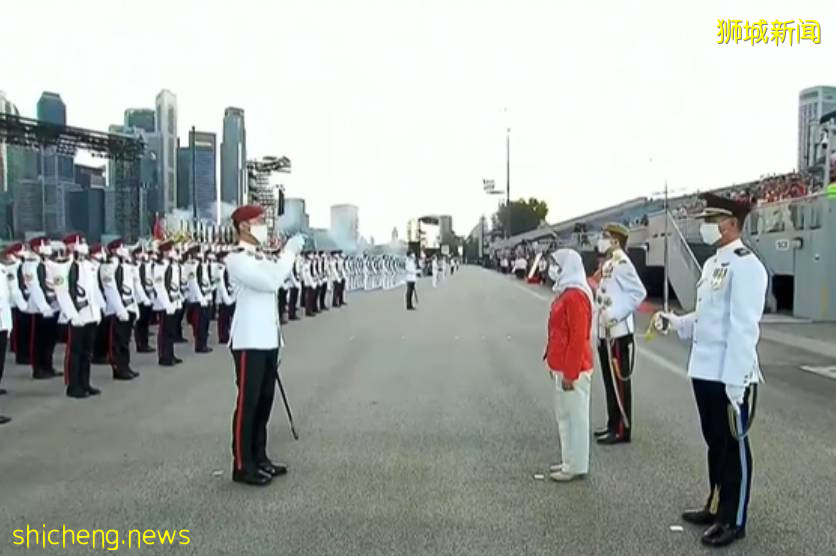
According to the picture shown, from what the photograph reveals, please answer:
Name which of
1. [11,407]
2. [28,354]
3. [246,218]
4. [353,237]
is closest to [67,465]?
[246,218]

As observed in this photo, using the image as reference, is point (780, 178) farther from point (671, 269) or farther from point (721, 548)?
point (721, 548)

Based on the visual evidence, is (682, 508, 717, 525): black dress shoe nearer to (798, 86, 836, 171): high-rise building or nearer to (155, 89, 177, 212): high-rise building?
(798, 86, 836, 171): high-rise building

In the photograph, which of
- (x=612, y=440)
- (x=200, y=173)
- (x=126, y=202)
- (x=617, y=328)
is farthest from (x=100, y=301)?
(x=200, y=173)

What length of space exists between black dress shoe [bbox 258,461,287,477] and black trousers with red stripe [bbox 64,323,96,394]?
4.64 meters

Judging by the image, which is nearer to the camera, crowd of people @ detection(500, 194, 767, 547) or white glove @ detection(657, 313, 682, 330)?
crowd of people @ detection(500, 194, 767, 547)

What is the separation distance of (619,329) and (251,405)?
11.3 ft

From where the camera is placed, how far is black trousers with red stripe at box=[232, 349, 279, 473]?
6164 millimetres

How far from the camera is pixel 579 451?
6270 millimetres

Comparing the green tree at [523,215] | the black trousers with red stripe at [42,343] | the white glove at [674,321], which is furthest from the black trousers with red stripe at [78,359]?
the green tree at [523,215]

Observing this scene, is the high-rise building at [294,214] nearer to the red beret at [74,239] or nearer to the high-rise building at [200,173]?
the high-rise building at [200,173]

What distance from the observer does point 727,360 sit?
494 centimetres

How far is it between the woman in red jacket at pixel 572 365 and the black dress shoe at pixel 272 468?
2.05 metres

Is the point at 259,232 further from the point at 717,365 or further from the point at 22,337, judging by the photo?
the point at 22,337

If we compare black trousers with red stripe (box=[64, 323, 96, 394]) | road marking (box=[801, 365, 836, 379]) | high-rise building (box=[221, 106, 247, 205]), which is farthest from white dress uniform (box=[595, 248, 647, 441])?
high-rise building (box=[221, 106, 247, 205])
